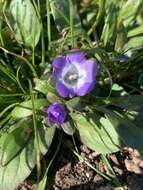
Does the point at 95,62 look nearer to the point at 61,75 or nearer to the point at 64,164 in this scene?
the point at 61,75

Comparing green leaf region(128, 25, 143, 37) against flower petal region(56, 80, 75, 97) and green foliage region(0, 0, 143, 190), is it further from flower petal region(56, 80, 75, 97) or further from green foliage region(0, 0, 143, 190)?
flower petal region(56, 80, 75, 97)

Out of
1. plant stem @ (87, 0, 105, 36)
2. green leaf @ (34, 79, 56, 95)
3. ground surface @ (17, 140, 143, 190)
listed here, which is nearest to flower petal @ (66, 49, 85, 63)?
green leaf @ (34, 79, 56, 95)

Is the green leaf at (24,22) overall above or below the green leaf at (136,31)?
above

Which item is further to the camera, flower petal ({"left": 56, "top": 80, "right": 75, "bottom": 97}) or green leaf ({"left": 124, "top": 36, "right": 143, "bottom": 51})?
green leaf ({"left": 124, "top": 36, "right": 143, "bottom": 51})

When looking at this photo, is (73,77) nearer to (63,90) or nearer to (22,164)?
(63,90)

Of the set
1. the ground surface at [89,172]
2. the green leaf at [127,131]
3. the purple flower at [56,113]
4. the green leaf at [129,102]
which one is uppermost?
the purple flower at [56,113]

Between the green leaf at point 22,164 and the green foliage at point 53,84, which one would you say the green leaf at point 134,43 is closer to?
the green foliage at point 53,84

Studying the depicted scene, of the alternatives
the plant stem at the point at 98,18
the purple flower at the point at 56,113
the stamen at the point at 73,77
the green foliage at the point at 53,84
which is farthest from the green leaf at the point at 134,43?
the purple flower at the point at 56,113

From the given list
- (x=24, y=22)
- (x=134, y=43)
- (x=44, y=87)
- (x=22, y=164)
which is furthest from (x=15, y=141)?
(x=134, y=43)
